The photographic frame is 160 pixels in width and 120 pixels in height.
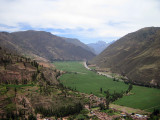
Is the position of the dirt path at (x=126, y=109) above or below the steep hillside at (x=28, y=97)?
below

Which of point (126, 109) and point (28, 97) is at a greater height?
point (28, 97)

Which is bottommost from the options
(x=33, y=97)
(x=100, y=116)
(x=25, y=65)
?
(x=100, y=116)

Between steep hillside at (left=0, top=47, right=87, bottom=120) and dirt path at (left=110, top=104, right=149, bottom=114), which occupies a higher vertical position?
steep hillside at (left=0, top=47, right=87, bottom=120)

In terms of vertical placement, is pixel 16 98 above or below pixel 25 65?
below

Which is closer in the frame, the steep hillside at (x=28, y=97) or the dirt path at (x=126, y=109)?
the steep hillside at (x=28, y=97)

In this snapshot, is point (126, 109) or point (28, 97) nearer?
point (126, 109)

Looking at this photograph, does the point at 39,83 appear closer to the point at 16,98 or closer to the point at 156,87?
the point at 16,98

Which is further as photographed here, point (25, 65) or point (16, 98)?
point (25, 65)

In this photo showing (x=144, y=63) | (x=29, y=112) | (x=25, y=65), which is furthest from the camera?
(x=144, y=63)

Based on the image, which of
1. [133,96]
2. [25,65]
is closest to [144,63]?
[133,96]

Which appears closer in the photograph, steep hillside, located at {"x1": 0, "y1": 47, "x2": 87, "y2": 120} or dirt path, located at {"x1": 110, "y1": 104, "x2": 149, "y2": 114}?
steep hillside, located at {"x1": 0, "y1": 47, "x2": 87, "y2": 120}

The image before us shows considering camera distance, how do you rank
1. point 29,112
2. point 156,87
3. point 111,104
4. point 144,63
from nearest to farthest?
1. point 29,112
2. point 111,104
3. point 156,87
4. point 144,63
